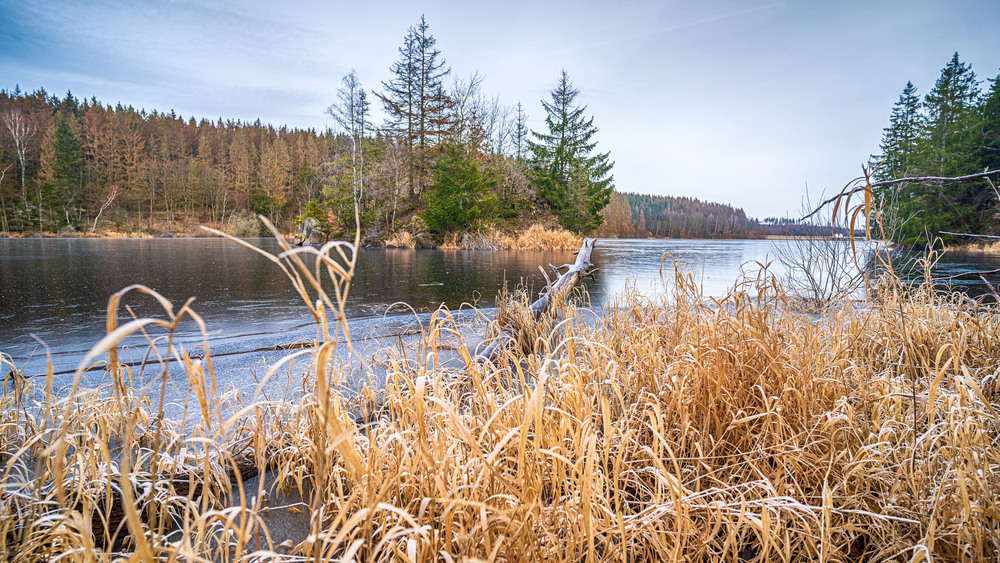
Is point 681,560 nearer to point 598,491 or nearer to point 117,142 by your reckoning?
point 598,491

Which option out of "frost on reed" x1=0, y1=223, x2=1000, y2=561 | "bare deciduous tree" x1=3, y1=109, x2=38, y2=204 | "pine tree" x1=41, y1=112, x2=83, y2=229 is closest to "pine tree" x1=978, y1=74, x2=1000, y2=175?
"frost on reed" x1=0, y1=223, x2=1000, y2=561

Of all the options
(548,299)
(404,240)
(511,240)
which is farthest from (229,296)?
(511,240)

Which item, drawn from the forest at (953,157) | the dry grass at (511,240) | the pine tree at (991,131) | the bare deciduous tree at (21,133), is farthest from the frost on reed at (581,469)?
the bare deciduous tree at (21,133)

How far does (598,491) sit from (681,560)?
0.94 feet

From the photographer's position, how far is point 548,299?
516 centimetres

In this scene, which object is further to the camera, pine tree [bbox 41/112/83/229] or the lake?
pine tree [bbox 41/112/83/229]

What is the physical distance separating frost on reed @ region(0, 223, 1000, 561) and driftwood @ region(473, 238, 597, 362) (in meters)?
1.06

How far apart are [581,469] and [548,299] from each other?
3633 mm

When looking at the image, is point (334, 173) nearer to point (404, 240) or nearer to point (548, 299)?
point (404, 240)

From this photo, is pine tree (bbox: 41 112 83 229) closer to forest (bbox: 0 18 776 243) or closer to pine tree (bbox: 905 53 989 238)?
forest (bbox: 0 18 776 243)

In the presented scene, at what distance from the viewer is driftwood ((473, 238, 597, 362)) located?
3.75 metres

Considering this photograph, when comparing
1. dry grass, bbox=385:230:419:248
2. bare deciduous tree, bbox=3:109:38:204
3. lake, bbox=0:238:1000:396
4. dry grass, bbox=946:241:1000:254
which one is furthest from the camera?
bare deciduous tree, bbox=3:109:38:204

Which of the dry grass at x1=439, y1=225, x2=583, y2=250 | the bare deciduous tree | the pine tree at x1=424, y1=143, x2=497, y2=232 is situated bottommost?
the dry grass at x1=439, y1=225, x2=583, y2=250

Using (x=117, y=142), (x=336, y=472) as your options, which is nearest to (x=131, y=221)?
(x=117, y=142)
